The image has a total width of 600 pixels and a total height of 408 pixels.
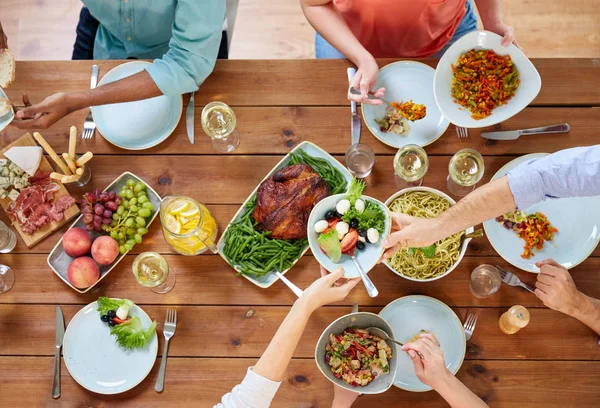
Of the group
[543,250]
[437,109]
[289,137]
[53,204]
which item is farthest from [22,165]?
[543,250]

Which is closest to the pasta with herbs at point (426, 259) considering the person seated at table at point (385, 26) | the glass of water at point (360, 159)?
the glass of water at point (360, 159)

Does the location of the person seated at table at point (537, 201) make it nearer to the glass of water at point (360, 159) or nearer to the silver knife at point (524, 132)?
the glass of water at point (360, 159)

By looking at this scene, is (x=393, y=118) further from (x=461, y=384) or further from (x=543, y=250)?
(x=461, y=384)

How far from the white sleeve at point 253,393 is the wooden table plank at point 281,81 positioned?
111 cm

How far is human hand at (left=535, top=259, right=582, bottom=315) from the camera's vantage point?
6.02 feet

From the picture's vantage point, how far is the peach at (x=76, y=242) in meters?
1.97

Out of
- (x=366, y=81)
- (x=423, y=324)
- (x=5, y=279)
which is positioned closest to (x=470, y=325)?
(x=423, y=324)

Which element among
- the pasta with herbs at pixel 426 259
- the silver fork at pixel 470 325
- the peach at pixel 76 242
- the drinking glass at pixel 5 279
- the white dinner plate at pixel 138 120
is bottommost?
the drinking glass at pixel 5 279

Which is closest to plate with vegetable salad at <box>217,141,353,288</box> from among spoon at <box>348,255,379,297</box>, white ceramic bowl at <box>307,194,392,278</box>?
white ceramic bowl at <box>307,194,392,278</box>

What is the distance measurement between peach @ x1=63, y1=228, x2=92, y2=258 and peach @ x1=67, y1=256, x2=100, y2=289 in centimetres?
4

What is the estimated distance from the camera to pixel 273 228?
1949 mm

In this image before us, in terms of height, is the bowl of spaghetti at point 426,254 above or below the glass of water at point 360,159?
below

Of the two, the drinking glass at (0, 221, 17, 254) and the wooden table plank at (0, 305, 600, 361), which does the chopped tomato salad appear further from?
the drinking glass at (0, 221, 17, 254)

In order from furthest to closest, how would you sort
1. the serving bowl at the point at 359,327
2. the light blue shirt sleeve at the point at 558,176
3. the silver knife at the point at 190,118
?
1. the silver knife at the point at 190,118
2. the serving bowl at the point at 359,327
3. the light blue shirt sleeve at the point at 558,176
